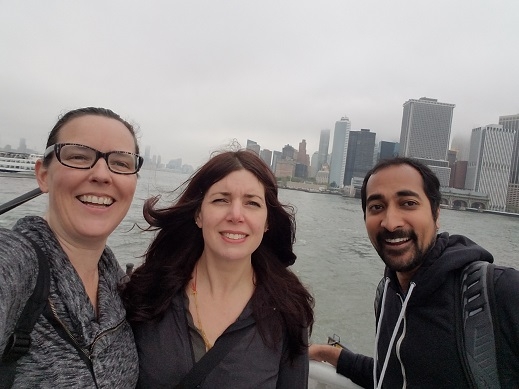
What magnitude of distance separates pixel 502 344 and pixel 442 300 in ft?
0.95

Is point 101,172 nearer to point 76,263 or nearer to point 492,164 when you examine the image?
point 76,263

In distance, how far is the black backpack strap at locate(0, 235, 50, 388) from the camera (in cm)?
97

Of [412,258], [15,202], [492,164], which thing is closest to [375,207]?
[412,258]

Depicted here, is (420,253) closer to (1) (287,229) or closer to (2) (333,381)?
(1) (287,229)

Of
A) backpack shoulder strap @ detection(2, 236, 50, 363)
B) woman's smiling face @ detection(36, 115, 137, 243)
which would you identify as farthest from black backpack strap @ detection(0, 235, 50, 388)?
woman's smiling face @ detection(36, 115, 137, 243)

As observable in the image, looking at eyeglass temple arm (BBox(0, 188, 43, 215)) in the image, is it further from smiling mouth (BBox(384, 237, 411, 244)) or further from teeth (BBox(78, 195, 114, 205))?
smiling mouth (BBox(384, 237, 411, 244))

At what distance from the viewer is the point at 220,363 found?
144 centimetres

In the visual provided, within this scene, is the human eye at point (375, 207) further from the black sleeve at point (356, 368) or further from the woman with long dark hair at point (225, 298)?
the black sleeve at point (356, 368)

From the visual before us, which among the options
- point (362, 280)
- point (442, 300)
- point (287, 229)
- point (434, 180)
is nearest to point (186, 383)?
point (287, 229)

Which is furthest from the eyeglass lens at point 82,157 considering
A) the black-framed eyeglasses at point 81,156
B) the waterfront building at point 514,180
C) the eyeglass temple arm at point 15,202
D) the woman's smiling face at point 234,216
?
the waterfront building at point 514,180

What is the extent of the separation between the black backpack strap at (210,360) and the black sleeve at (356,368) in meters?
1.04

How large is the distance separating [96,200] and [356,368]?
6.00ft

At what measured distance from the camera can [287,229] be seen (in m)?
2.05

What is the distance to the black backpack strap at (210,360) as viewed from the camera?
1372mm
